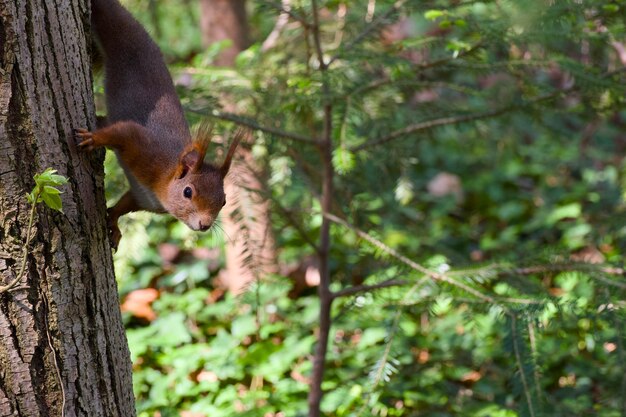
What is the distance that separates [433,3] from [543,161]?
3.72 meters

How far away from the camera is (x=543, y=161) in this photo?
19.8 ft

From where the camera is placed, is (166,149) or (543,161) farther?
(543,161)

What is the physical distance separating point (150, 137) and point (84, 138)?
0.99ft

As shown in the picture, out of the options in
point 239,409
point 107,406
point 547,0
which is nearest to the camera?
point 107,406

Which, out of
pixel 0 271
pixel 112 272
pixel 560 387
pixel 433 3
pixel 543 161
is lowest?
pixel 560 387

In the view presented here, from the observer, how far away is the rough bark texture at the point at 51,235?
154cm

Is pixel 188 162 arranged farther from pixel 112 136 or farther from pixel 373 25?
pixel 373 25

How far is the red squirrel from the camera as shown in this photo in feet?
6.41

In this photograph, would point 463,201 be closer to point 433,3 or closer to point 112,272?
point 433,3

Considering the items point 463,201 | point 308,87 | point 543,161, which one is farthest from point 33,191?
point 543,161

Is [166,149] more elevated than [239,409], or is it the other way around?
[166,149]

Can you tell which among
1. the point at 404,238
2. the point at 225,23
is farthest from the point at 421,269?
the point at 225,23

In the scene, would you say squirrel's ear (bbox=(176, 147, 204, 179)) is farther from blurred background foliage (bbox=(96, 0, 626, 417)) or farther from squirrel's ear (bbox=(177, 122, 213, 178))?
blurred background foliage (bbox=(96, 0, 626, 417))

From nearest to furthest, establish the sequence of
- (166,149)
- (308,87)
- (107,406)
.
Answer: (107,406) < (166,149) < (308,87)
